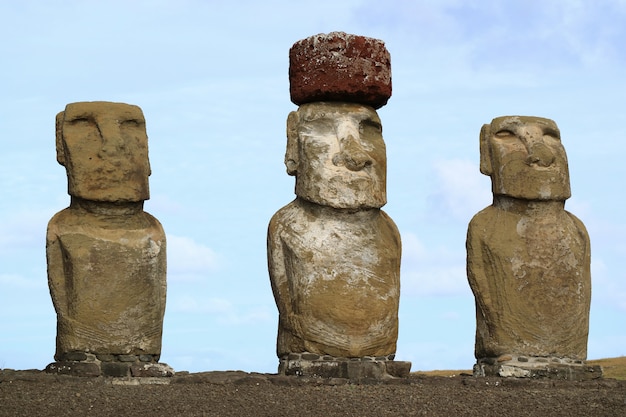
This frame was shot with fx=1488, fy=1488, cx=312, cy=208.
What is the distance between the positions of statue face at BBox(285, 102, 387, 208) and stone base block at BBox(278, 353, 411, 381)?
1.89 meters

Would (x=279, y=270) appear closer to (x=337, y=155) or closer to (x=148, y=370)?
(x=337, y=155)

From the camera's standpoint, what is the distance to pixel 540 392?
59.7ft

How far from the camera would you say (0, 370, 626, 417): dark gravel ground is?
16.4 metres

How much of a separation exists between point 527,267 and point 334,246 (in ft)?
8.97

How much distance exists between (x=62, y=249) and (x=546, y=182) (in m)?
6.28

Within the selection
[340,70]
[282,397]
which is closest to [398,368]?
[282,397]

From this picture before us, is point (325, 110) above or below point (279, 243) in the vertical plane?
above

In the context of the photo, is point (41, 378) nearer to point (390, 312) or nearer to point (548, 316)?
point (390, 312)

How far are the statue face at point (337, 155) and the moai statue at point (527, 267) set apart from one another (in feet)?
5.76

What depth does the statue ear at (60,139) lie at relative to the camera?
18.3 m

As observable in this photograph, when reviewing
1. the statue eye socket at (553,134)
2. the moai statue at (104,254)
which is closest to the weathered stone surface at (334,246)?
the moai statue at (104,254)

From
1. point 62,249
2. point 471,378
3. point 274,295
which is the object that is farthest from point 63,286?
point 471,378

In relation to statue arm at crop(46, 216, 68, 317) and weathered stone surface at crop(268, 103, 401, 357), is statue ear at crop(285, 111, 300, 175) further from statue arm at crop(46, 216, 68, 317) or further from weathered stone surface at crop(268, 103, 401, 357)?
statue arm at crop(46, 216, 68, 317)

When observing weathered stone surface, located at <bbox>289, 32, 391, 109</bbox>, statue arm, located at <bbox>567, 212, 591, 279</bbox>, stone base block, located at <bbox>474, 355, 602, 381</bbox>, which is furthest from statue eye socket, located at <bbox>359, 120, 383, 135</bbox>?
stone base block, located at <bbox>474, 355, 602, 381</bbox>
